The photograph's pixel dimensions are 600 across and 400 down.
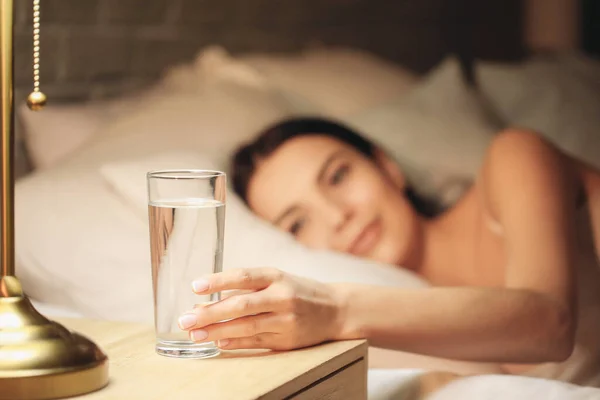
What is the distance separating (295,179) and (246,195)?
10 centimetres

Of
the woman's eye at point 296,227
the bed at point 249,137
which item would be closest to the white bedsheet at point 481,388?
the bed at point 249,137

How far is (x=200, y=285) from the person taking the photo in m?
0.93

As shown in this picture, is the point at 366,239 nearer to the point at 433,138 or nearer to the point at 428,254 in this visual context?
the point at 428,254

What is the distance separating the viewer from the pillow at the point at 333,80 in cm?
199

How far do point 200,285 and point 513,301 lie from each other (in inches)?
17.6

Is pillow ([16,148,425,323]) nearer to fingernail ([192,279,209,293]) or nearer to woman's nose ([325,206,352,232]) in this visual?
woman's nose ([325,206,352,232])

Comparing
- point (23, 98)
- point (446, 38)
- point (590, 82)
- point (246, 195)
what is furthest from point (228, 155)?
point (446, 38)

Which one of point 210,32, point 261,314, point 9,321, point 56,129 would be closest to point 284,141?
point 56,129

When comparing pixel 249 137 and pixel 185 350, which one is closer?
pixel 185 350

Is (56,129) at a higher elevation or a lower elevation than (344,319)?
higher

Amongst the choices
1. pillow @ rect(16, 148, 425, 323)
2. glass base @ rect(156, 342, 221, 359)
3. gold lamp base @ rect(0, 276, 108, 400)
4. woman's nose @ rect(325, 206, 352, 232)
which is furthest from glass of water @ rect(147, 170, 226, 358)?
woman's nose @ rect(325, 206, 352, 232)

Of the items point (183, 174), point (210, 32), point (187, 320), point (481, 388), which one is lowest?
point (481, 388)

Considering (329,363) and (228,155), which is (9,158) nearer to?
(329,363)

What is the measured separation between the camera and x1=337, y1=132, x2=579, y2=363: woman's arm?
3.52ft
